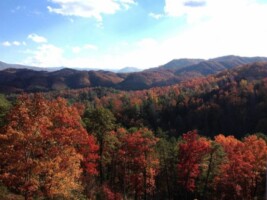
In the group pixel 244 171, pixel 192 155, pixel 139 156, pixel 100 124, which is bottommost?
pixel 244 171

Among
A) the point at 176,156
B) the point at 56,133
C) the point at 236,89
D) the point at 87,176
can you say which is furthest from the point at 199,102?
the point at 56,133

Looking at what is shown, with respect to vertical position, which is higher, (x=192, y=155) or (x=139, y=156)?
(x=192, y=155)

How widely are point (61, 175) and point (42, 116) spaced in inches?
189

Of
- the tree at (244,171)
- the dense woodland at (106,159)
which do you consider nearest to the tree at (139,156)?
the dense woodland at (106,159)

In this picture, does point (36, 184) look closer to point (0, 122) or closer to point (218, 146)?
point (0, 122)

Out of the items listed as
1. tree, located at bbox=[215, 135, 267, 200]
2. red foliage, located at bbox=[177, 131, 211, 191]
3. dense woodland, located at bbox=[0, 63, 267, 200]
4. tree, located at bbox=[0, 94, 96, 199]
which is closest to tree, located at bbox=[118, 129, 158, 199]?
dense woodland, located at bbox=[0, 63, 267, 200]

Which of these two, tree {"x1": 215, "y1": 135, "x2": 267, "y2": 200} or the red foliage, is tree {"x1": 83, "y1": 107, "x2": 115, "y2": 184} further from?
tree {"x1": 215, "y1": 135, "x2": 267, "y2": 200}

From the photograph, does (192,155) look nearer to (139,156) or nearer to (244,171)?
(244,171)

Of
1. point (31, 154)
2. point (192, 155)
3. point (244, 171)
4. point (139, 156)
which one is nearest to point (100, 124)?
point (139, 156)

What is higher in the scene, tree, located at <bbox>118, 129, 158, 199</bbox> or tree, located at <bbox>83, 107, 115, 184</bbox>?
tree, located at <bbox>83, 107, 115, 184</bbox>

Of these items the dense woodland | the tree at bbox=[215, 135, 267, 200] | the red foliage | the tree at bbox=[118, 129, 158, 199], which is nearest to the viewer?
the dense woodland

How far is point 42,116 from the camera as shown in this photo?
84.9ft

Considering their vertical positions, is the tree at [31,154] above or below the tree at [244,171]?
above

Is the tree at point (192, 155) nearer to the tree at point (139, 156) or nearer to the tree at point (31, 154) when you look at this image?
the tree at point (139, 156)
